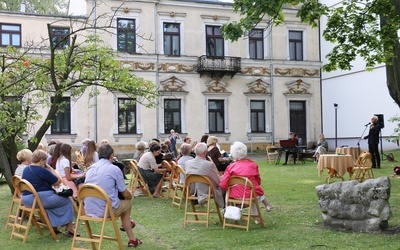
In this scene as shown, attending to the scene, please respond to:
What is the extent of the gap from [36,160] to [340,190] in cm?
420

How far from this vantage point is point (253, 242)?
20.1 feet

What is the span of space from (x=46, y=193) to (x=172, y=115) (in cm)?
1984

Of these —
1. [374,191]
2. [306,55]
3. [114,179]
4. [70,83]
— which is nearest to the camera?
[114,179]

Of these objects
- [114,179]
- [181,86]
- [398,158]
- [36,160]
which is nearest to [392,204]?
[114,179]

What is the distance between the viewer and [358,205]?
21.5 ft

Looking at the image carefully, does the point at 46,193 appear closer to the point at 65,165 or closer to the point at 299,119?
the point at 65,165

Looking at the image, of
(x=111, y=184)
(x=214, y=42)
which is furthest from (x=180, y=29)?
(x=111, y=184)

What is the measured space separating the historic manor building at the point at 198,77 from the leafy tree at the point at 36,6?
8.77 metres

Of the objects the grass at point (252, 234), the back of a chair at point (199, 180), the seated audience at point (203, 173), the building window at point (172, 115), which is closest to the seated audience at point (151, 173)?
the grass at point (252, 234)

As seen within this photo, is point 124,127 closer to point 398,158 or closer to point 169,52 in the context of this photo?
point 169,52

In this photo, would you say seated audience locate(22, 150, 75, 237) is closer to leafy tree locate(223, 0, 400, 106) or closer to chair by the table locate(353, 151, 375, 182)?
leafy tree locate(223, 0, 400, 106)

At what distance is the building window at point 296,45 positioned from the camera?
29.0 m

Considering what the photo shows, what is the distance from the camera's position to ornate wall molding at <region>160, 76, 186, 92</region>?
85.7 feet

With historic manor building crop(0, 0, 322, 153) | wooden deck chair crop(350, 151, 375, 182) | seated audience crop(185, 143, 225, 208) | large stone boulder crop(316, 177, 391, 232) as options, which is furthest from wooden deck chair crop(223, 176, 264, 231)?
historic manor building crop(0, 0, 322, 153)
